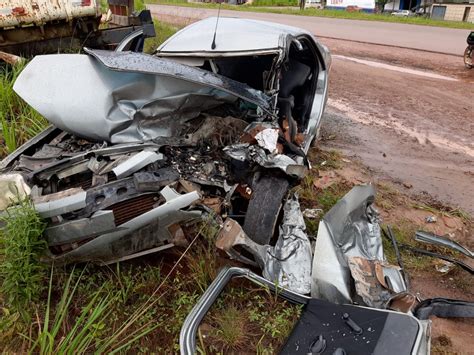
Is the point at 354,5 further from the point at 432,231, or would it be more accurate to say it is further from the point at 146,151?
the point at 146,151

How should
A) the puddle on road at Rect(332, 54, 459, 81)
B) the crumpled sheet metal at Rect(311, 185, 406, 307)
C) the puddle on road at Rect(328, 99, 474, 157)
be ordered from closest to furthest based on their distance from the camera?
the crumpled sheet metal at Rect(311, 185, 406, 307) < the puddle on road at Rect(328, 99, 474, 157) < the puddle on road at Rect(332, 54, 459, 81)

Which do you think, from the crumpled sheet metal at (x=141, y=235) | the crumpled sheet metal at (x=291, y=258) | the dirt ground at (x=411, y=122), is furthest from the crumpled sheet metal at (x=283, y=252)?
the dirt ground at (x=411, y=122)

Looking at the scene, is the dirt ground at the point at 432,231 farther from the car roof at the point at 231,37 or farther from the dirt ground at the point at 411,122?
the car roof at the point at 231,37

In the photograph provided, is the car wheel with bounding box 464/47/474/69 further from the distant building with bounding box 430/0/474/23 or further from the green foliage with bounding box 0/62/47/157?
the distant building with bounding box 430/0/474/23

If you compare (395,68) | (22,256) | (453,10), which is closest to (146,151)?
(22,256)

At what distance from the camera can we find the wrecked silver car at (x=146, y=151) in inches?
90.1

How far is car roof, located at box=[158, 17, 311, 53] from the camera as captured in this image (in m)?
3.30

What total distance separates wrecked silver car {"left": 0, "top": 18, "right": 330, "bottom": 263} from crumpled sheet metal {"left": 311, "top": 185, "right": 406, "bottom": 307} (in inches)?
13.9

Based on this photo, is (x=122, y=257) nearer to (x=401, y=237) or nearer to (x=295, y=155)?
(x=295, y=155)

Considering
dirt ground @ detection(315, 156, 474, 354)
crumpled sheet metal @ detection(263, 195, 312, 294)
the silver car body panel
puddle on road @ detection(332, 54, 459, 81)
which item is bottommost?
dirt ground @ detection(315, 156, 474, 354)

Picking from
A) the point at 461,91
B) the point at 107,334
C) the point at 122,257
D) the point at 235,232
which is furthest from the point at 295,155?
the point at 461,91

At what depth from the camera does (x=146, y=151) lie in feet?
8.40

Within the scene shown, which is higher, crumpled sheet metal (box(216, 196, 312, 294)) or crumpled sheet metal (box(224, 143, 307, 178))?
crumpled sheet metal (box(224, 143, 307, 178))

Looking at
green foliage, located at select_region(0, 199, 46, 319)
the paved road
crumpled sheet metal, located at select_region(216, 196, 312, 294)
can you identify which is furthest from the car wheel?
green foliage, located at select_region(0, 199, 46, 319)
